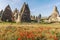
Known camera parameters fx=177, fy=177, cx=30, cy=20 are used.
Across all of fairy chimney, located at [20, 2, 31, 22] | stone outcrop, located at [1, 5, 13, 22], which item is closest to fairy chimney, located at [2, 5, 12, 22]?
stone outcrop, located at [1, 5, 13, 22]

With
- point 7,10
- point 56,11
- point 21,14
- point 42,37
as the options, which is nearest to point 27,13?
point 21,14

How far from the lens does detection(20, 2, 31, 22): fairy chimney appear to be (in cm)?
6838

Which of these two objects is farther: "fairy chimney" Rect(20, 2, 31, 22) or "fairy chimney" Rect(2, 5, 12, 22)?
"fairy chimney" Rect(20, 2, 31, 22)

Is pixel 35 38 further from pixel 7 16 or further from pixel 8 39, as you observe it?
pixel 7 16

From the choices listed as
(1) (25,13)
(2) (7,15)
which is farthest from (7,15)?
(1) (25,13)

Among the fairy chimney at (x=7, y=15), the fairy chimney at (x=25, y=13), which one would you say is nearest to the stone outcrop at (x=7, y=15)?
the fairy chimney at (x=7, y=15)

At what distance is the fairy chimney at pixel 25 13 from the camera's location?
6838cm

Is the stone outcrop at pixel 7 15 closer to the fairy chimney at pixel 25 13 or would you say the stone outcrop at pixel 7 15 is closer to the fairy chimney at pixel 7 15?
the fairy chimney at pixel 7 15

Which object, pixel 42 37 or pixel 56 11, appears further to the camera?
pixel 56 11

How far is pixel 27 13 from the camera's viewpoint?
231ft

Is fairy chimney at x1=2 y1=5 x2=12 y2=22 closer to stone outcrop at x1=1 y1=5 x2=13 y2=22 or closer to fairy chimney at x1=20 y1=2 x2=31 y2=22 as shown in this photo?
stone outcrop at x1=1 y1=5 x2=13 y2=22

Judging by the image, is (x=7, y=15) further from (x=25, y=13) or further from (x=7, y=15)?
(x=25, y=13)

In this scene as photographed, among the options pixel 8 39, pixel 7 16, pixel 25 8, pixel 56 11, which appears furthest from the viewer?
pixel 56 11

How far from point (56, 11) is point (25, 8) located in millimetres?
34980
